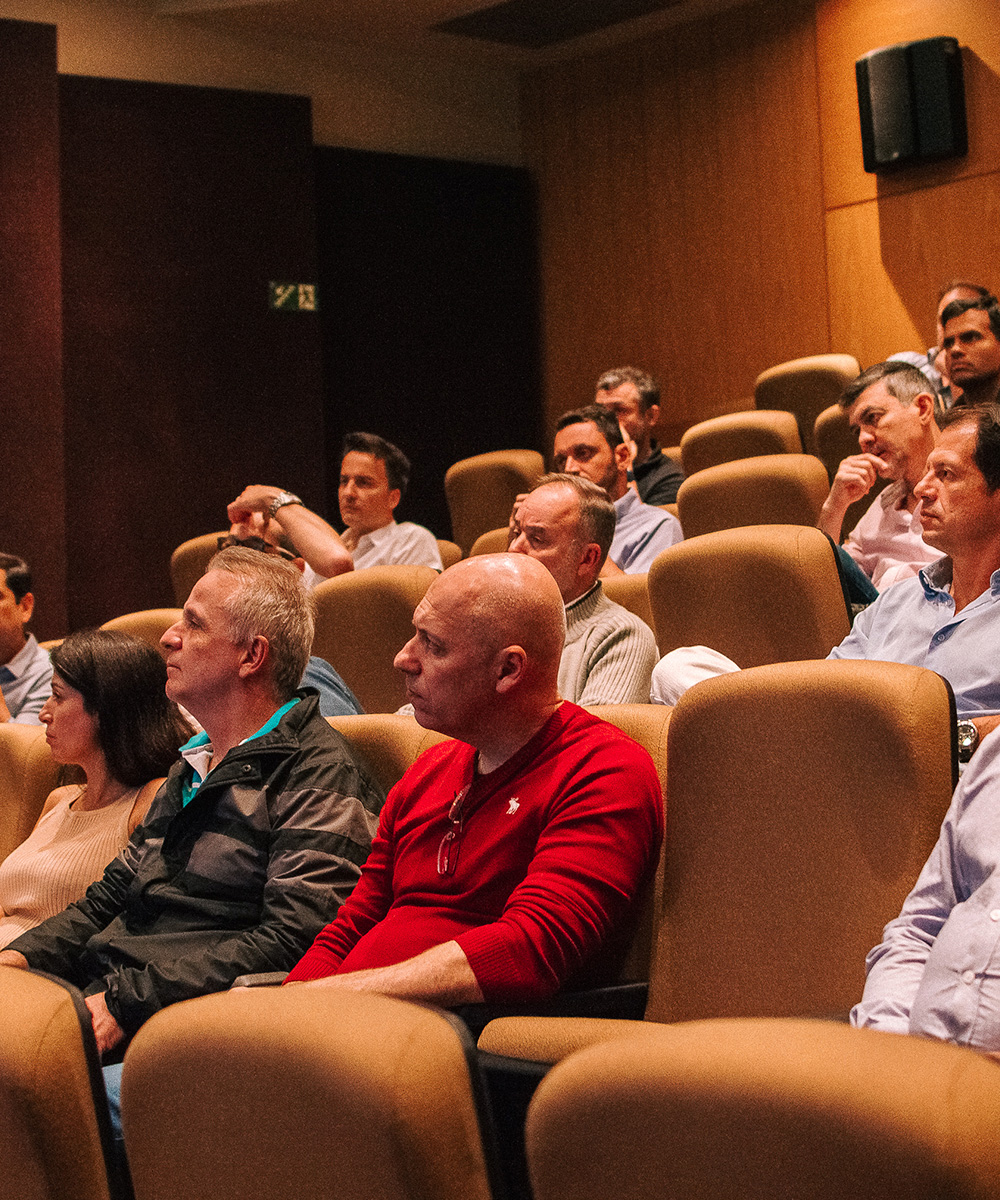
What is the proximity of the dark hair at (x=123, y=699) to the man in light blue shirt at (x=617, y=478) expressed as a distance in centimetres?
169

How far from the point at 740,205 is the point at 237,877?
4691mm

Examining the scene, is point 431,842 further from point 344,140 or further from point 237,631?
point 344,140

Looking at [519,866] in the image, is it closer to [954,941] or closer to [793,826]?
[793,826]

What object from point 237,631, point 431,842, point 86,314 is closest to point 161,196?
point 86,314

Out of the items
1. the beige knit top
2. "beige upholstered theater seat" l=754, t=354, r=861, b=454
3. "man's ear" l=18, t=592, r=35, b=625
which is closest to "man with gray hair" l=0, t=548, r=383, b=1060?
the beige knit top

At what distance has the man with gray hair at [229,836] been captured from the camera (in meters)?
1.75

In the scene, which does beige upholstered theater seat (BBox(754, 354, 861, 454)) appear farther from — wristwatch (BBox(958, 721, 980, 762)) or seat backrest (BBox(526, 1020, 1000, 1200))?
seat backrest (BBox(526, 1020, 1000, 1200))

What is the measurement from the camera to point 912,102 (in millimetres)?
5195

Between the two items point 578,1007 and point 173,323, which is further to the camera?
point 173,323

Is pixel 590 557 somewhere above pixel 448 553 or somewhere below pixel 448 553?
below

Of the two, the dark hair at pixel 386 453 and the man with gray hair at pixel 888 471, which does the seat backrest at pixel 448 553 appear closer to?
the dark hair at pixel 386 453

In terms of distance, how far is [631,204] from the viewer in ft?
20.5

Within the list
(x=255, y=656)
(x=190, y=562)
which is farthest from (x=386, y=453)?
(x=255, y=656)

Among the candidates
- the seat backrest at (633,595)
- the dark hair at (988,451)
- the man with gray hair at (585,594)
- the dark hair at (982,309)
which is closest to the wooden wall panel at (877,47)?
the dark hair at (982,309)
